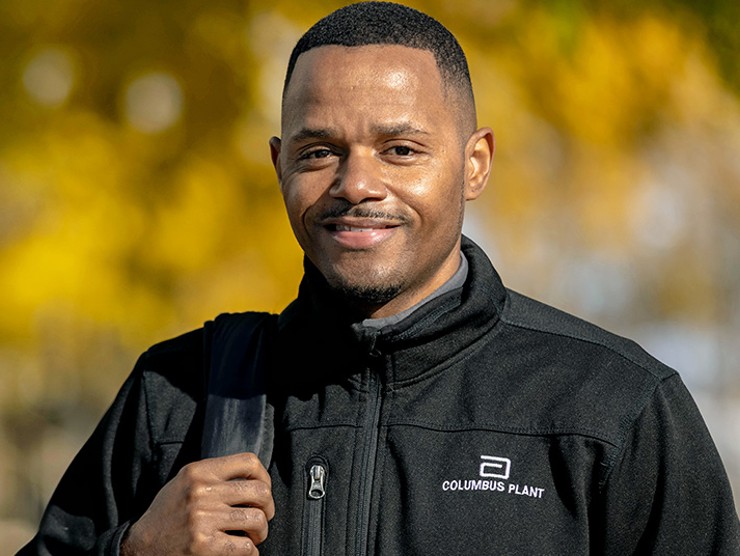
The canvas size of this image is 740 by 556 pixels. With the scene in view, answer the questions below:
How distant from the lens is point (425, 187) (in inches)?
100

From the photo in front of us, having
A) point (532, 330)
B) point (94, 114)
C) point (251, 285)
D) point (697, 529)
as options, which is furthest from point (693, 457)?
point (94, 114)

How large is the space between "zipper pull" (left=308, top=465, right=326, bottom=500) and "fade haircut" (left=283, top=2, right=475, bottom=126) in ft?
2.67

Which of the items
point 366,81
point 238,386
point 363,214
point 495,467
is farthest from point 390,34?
point 495,467

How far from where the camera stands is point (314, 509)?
8.02 feet

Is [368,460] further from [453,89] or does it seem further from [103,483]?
[453,89]

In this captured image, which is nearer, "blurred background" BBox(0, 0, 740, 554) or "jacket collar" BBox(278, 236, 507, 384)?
Result: "jacket collar" BBox(278, 236, 507, 384)

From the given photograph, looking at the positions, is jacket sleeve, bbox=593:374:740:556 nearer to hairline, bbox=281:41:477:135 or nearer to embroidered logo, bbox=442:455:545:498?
embroidered logo, bbox=442:455:545:498

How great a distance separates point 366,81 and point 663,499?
38.8 inches

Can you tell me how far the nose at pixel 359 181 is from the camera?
249cm

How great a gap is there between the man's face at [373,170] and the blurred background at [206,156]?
373cm

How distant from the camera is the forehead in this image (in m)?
2.54

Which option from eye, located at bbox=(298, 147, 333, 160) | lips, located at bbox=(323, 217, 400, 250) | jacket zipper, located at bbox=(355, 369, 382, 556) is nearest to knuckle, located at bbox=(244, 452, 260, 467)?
jacket zipper, located at bbox=(355, 369, 382, 556)

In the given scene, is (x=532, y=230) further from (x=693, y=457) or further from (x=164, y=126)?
(x=693, y=457)

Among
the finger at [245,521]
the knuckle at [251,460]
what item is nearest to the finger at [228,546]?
the finger at [245,521]
